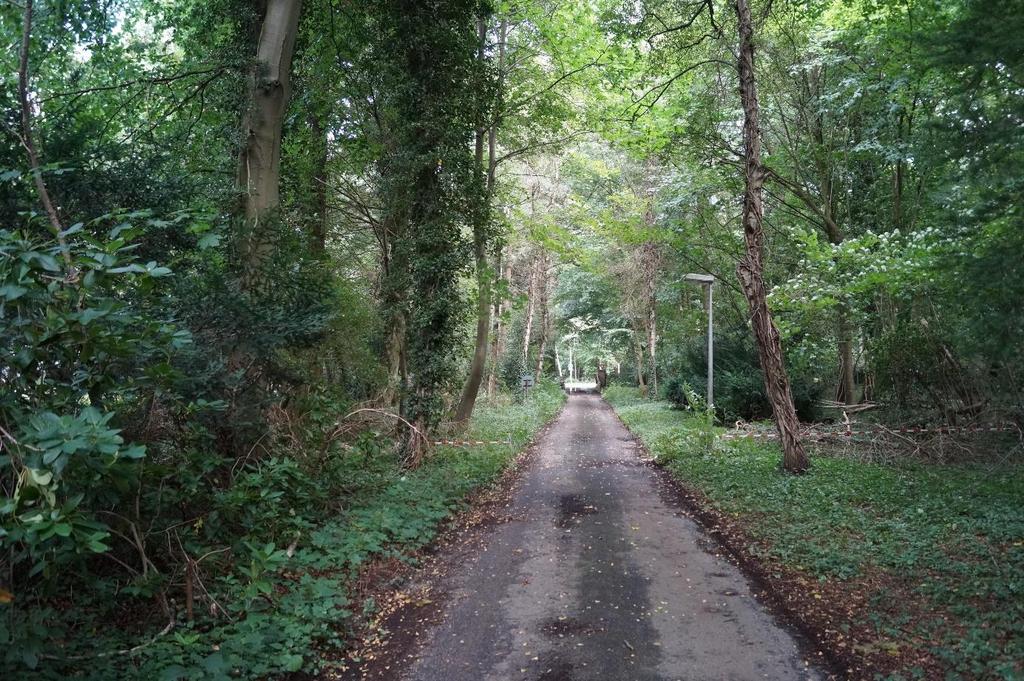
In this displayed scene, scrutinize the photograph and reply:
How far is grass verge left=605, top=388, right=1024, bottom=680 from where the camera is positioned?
13.7 feet

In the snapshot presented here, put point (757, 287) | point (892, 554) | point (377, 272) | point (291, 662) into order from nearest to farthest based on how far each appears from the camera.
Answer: point (291, 662), point (892, 554), point (757, 287), point (377, 272)

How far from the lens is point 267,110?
278 inches

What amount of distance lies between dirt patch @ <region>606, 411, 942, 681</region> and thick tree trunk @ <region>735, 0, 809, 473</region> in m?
2.91

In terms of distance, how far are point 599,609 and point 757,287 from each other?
622 cm

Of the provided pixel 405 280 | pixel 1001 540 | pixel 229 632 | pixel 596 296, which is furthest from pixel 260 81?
pixel 596 296

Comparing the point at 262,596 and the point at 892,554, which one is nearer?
the point at 262,596

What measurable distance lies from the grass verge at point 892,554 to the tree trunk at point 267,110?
673 centimetres

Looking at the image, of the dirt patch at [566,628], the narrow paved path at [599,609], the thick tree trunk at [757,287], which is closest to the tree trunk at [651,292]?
the thick tree trunk at [757,287]

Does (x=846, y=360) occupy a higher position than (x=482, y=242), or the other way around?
(x=482, y=242)

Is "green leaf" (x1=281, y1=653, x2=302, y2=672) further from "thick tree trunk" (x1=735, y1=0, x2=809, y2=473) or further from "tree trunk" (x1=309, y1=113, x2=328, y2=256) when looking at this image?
"tree trunk" (x1=309, y1=113, x2=328, y2=256)

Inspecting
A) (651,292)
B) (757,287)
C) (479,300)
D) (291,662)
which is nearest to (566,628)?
(291,662)

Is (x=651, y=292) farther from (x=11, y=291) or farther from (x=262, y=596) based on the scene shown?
(x=11, y=291)

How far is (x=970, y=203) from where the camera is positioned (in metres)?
6.36

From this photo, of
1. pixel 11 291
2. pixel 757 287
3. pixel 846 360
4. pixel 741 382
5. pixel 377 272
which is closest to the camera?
pixel 11 291
